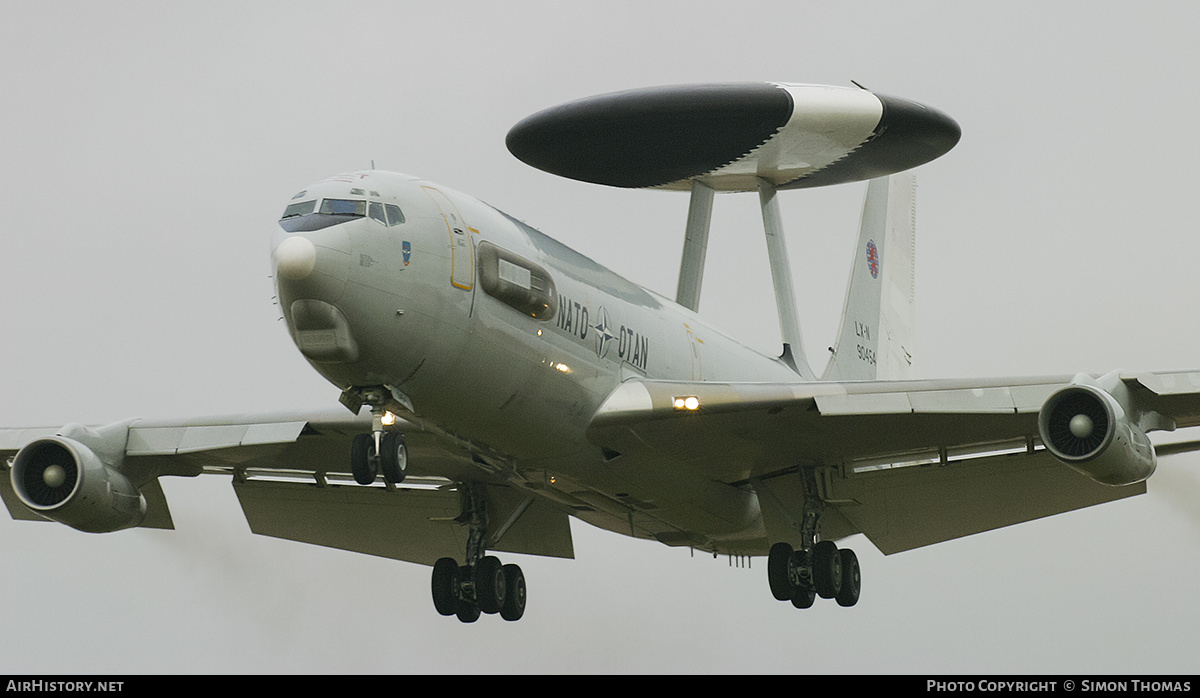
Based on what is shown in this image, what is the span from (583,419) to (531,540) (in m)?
7.90

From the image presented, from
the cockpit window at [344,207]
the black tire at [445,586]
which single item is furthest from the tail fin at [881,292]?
the cockpit window at [344,207]

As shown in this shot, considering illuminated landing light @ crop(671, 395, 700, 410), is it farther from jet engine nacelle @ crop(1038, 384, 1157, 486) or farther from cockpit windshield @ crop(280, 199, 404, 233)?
cockpit windshield @ crop(280, 199, 404, 233)

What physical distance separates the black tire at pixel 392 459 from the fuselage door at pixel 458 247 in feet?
8.01

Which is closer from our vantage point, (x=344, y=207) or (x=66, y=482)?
(x=344, y=207)

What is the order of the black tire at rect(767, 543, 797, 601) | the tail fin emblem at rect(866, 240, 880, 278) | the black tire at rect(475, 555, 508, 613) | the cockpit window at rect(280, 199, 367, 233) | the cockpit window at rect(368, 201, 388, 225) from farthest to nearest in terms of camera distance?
the tail fin emblem at rect(866, 240, 880, 278), the black tire at rect(475, 555, 508, 613), the black tire at rect(767, 543, 797, 601), the cockpit window at rect(368, 201, 388, 225), the cockpit window at rect(280, 199, 367, 233)

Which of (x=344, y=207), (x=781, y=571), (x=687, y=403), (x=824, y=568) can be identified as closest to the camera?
(x=344, y=207)

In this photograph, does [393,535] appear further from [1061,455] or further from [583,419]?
[1061,455]

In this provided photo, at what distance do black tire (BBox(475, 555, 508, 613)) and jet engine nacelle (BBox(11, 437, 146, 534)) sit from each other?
272 inches

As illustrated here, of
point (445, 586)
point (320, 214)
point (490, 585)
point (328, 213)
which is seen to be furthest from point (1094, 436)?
point (445, 586)

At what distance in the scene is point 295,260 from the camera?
2120cm

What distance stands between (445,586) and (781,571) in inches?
254

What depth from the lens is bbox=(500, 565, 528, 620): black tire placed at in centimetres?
3116

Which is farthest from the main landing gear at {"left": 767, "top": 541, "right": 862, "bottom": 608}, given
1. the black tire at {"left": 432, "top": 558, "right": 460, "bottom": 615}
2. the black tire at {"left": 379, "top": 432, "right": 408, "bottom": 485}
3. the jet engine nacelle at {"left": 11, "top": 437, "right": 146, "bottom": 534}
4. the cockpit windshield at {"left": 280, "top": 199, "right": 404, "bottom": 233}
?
the jet engine nacelle at {"left": 11, "top": 437, "right": 146, "bottom": 534}

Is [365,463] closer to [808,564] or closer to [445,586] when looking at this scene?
[445,586]
